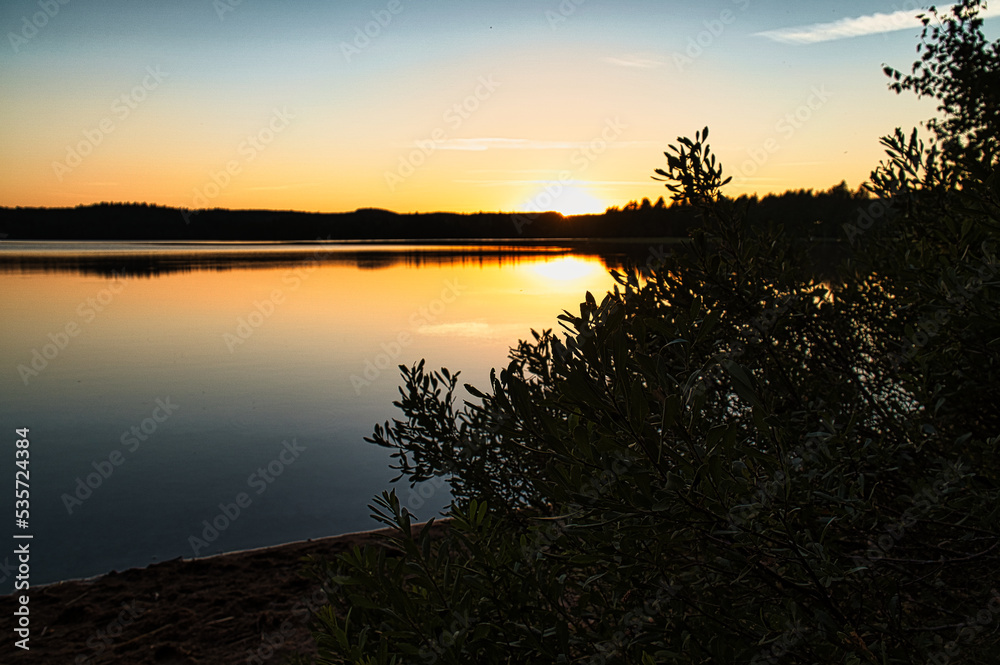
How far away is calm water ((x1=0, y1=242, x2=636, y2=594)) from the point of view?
26.1 feet

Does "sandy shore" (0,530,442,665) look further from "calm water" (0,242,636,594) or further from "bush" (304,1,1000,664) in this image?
"bush" (304,1,1000,664)

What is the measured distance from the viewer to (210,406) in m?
12.6

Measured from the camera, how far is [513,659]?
5.58 feet

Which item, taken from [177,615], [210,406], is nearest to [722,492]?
[177,615]

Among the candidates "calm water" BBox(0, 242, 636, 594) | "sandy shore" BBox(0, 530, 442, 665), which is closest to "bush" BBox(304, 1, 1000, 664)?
"sandy shore" BBox(0, 530, 442, 665)

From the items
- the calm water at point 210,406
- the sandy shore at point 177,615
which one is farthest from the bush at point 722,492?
the calm water at point 210,406

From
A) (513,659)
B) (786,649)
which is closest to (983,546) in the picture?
(786,649)

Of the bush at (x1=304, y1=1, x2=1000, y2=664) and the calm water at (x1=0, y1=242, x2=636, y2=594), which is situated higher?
the bush at (x1=304, y1=1, x2=1000, y2=664)

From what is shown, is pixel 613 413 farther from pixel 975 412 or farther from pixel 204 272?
pixel 204 272

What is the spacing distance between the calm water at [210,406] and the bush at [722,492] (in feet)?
19.9

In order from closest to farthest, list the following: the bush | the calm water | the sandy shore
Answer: the bush → the sandy shore → the calm water

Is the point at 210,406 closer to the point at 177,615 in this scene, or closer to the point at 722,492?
the point at 177,615

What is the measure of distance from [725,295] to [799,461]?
1.13 metres

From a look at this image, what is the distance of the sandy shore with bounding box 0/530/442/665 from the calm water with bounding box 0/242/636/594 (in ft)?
2.06
